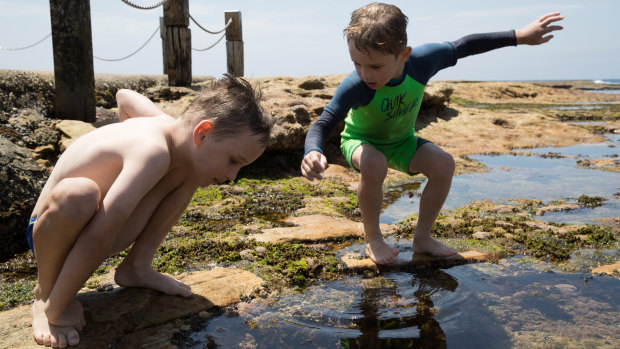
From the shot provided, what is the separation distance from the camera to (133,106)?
2799 millimetres

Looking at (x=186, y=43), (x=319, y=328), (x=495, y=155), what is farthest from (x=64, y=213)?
(x=495, y=155)

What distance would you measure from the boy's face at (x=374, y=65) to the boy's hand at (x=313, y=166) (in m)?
0.66

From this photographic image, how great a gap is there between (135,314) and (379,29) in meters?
2.10

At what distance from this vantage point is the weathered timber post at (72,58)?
5.45 m

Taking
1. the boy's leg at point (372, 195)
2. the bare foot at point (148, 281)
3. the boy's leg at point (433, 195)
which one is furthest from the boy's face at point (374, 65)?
the bare foot at point (148, 281)

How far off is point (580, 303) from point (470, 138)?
7313 mm

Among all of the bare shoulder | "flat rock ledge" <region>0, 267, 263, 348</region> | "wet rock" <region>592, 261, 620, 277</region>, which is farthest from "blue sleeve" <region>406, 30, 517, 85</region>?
the bare shoulder

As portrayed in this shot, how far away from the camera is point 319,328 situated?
2357mm

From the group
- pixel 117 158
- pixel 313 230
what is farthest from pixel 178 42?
pixel 117 158

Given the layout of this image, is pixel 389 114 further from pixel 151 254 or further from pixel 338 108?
pixel 151 254

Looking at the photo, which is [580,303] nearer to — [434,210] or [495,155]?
[434,210]

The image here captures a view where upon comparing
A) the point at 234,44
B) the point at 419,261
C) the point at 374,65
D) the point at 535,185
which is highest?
the point at 234,44

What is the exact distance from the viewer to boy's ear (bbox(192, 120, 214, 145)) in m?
2.33

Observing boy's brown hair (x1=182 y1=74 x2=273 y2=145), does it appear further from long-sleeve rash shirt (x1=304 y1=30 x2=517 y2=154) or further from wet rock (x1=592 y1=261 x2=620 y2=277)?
wet rock (x1=592 y1=261 x2=620 y2=277)
